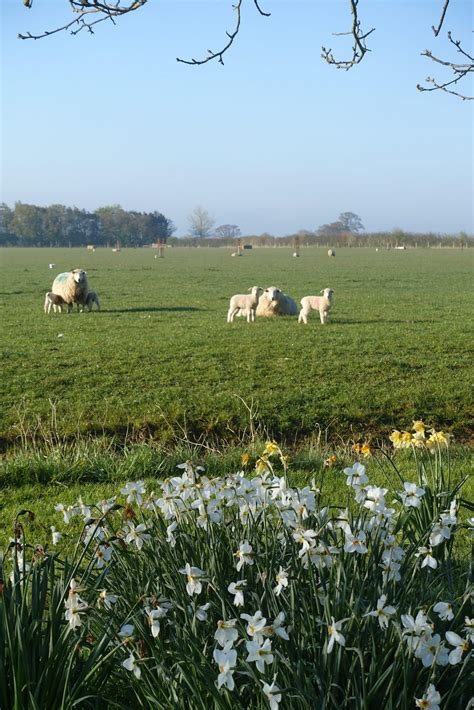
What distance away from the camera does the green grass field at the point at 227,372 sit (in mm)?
10734

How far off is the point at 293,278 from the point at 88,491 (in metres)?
40.8

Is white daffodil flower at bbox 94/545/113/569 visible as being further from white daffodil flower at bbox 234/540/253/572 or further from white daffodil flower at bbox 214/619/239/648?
white daffodil flower at bbox 214/619/239/648

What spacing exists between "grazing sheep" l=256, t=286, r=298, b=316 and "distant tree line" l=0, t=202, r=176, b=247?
137m

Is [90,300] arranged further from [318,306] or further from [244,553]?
[244,553]

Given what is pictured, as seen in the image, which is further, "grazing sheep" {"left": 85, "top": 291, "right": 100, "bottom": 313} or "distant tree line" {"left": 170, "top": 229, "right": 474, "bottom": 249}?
"distant tree line" {"left": 170, "top": 229, "right": 474, "bottom": 249}

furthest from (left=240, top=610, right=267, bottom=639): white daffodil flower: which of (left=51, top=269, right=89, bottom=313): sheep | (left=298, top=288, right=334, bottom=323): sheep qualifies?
(left=51, top=269, right=89, bottom=313): sheep

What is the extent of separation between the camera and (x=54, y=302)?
26047 millimetres

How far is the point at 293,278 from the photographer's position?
46.8 m

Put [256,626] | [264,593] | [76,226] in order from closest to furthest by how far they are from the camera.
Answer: [256,626] < [264,593] < [76,226]

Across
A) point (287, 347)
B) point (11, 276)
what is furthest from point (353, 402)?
point (11, 276)

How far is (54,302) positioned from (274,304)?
25.8 feet

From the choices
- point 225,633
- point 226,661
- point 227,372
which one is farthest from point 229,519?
point 227,372

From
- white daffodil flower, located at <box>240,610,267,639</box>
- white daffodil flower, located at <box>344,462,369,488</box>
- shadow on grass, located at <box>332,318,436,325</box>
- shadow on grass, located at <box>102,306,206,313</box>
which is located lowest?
shadow on grass, located at <box>332,318,436,325</box>

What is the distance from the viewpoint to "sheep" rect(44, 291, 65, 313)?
1024 inches
